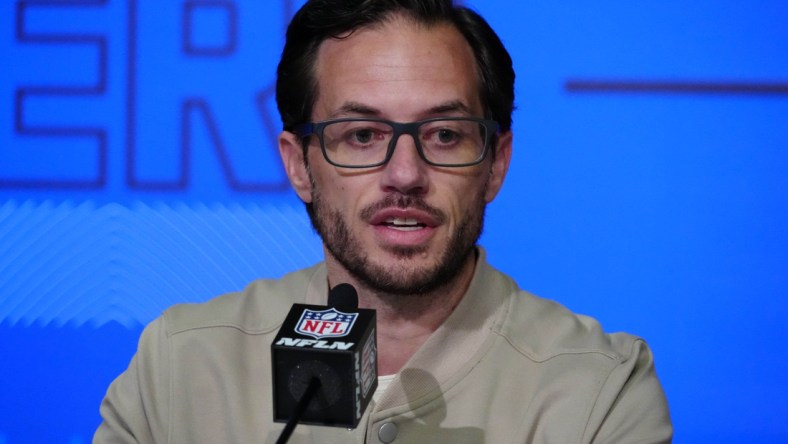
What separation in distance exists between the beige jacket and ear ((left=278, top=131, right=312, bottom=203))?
18 cm

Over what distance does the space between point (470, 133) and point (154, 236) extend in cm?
116

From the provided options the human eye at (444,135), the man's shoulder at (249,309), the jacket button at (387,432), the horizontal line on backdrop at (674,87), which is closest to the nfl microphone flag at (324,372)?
the jacket button at (387,432)

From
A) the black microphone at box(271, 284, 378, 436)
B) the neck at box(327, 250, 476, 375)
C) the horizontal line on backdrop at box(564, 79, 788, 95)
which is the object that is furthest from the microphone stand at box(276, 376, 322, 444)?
the horizontal line on backdrop at box(564, 79, 788, 95)

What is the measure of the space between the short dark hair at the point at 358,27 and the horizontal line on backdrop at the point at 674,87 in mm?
569

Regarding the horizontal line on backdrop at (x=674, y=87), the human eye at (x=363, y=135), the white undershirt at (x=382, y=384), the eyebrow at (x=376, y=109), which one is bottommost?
the white undershirt at (x=382, y=384)

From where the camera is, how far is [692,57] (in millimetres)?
2611

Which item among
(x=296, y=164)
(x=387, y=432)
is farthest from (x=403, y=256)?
(x=296, y=164)

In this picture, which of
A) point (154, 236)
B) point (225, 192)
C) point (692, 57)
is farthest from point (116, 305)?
point (692, 57)

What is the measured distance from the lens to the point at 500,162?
2.06 metres

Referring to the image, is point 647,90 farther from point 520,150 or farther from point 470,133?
point 470,133

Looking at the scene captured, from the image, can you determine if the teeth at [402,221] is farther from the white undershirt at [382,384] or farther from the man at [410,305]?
the white undershirt at [382,384]

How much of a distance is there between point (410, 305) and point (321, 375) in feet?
2.29

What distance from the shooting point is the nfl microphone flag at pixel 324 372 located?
3.87ft

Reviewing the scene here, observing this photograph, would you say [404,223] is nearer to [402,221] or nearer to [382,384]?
[402,221]
